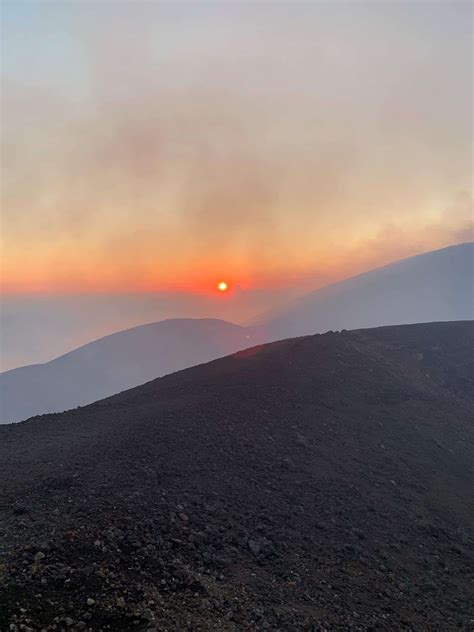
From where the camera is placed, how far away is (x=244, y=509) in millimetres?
10992

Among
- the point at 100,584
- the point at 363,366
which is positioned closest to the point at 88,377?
the point at 363,366

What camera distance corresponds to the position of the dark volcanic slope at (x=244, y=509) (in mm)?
7402

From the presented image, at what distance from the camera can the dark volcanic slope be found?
7.40 metres

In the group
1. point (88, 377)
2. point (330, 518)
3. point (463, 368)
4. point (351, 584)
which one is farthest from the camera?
point (88, 377)

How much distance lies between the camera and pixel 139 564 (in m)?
7.97

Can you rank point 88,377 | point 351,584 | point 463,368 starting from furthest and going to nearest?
1. point 88,377
2. point 463,368
3. point 351,584

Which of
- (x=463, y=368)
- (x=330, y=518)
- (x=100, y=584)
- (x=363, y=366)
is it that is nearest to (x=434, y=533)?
(x=330, y=518)

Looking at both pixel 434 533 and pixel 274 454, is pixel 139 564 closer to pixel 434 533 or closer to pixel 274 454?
pixel 274 454

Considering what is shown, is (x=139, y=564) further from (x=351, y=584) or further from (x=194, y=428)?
(x=194, y=428)

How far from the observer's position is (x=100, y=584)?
23.5 ft

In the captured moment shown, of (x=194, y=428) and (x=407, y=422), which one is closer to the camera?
(x=194, y=428)

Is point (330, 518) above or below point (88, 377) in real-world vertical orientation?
below

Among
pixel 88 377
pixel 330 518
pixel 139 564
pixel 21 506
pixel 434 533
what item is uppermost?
pixel 88 377

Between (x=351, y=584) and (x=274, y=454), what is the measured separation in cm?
540
